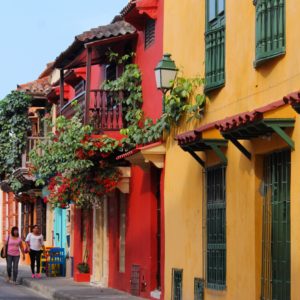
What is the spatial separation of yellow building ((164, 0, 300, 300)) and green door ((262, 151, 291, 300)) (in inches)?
0.5

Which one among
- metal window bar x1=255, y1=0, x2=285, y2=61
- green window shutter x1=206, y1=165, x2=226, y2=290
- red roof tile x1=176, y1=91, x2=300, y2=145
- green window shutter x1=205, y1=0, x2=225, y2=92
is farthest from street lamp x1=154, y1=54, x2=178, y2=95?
metal window bar x1=255, y1=0, x2=285, y2=61

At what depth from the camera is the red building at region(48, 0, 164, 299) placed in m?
18.6

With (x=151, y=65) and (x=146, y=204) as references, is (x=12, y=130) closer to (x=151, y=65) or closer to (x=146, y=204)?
(x=146, y=204)

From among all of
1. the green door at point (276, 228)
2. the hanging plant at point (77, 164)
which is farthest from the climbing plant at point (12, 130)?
the green door at point (276, 228)

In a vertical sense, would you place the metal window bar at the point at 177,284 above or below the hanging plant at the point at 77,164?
below

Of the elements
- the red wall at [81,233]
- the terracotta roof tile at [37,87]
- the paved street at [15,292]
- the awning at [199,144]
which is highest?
the terracotta roof tile at [37,87]

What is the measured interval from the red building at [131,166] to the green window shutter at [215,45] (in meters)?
2.93

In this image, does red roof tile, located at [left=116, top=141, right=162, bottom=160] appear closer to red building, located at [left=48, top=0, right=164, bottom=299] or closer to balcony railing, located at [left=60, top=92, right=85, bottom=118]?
red building, located at [left=48, top=0, right=164, bottom=299]

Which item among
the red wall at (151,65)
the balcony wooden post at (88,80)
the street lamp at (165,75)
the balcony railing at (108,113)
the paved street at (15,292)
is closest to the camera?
the street lamp at (165,75)

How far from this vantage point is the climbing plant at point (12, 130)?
35406mm

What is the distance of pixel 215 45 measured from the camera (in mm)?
14578

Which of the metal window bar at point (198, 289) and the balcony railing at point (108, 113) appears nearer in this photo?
the metal window bar at point (198, 289)

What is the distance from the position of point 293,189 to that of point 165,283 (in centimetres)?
620

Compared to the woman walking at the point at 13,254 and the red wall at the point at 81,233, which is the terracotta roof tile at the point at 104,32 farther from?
the woman walking at the point at 13,254
